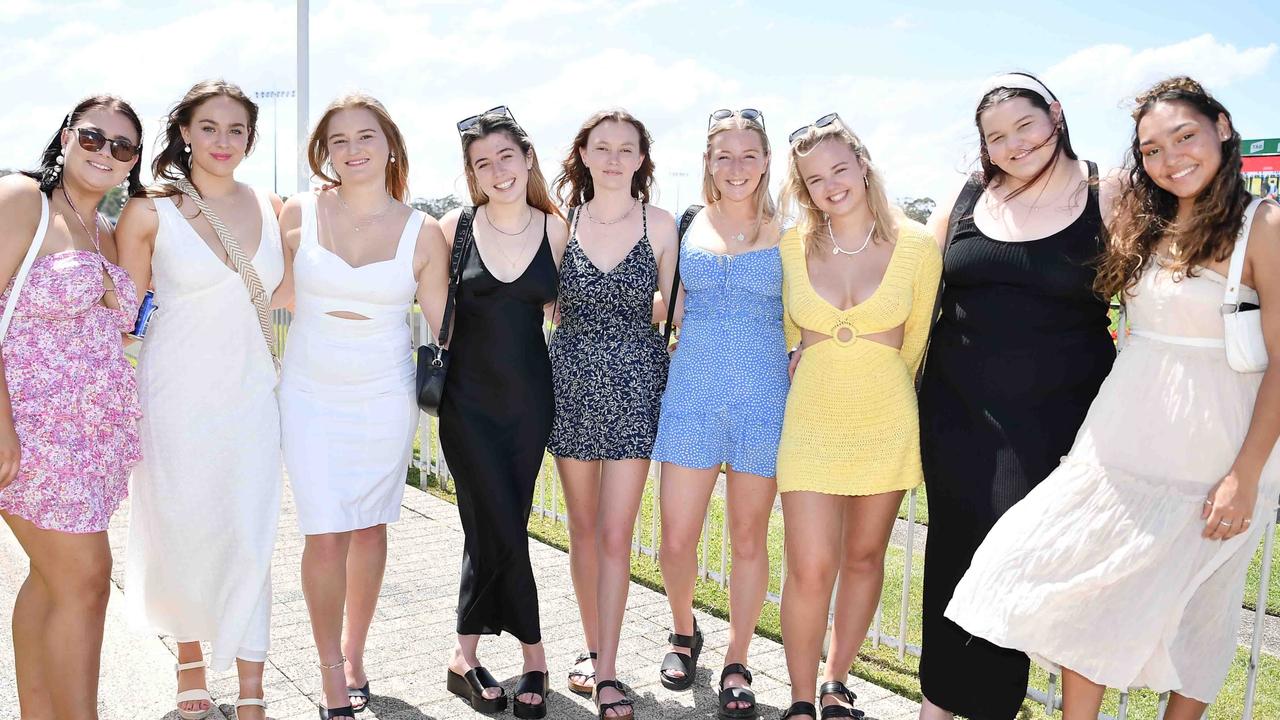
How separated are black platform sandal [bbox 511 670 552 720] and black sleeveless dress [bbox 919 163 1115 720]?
1.50 metres

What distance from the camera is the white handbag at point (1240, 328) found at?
9.39 feet

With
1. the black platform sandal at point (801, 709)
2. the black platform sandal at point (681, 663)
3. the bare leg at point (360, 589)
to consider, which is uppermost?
the bare leg at point (360, 589)

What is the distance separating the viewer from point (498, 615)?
4207 mm

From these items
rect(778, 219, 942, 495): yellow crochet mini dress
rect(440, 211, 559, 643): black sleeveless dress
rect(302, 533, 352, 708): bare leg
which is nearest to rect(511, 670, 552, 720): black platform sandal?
rect(440, 211, 559, 643): black sleeveless dress

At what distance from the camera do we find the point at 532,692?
4.10 metres

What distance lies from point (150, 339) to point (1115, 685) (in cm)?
339

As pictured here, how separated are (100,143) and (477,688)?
2.47 meters

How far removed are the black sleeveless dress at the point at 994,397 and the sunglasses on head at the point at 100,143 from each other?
2.89 m

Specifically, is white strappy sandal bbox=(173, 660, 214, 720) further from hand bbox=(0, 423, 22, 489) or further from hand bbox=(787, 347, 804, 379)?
hand bbox=(787, 347, 804, 379)

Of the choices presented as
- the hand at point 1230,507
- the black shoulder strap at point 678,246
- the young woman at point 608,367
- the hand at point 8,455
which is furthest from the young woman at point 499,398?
the hand at point 1230,507

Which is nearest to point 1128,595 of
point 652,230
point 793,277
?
point 793,277

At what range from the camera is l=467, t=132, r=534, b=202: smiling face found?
4.16m

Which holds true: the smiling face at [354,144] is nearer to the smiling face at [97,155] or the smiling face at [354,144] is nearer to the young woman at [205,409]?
the young woman at [205,409]

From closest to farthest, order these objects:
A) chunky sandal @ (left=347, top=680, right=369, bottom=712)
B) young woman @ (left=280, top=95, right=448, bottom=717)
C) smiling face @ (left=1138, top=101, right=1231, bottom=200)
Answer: smiling face @ (left=1138, top=101, right=1231, bottom=200) < young woman @ (left=280, top=95, right=448, bottom=717) < chunky sandal @ (left=347, top=680, right=369, bottom=712)
